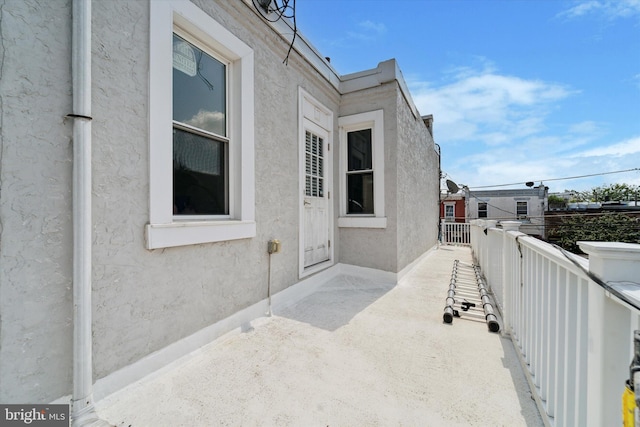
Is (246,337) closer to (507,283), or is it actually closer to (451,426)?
(451,426)

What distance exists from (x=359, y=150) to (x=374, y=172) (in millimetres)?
603

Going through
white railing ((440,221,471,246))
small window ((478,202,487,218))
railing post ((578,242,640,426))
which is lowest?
white railing ((440,221,471,246))

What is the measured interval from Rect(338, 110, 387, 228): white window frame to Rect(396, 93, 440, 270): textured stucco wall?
0.33 meters

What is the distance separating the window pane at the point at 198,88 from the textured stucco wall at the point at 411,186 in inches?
121

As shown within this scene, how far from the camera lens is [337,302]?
343 centimetres

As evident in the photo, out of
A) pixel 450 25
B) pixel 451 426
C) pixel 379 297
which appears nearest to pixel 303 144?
pixel 379 297

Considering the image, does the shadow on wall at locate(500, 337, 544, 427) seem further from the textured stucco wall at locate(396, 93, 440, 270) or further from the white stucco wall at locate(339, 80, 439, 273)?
the textured stucco wall at locate(396, 93, 440, 270)

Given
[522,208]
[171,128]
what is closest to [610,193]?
[522,208]

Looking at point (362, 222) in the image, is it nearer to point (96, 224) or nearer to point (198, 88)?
point (198, 88)

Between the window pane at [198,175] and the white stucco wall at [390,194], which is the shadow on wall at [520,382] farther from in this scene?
the window pane at [198,175]

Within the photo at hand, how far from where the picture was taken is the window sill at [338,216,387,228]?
441cm

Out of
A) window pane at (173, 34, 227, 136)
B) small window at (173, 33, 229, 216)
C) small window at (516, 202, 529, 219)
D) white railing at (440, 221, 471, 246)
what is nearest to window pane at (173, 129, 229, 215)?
small window at (173, 33, 229, 216)

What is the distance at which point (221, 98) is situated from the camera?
263 centimetres

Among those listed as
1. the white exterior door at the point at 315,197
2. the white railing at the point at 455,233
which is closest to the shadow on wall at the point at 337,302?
the white exterior door at the point at 315,197
